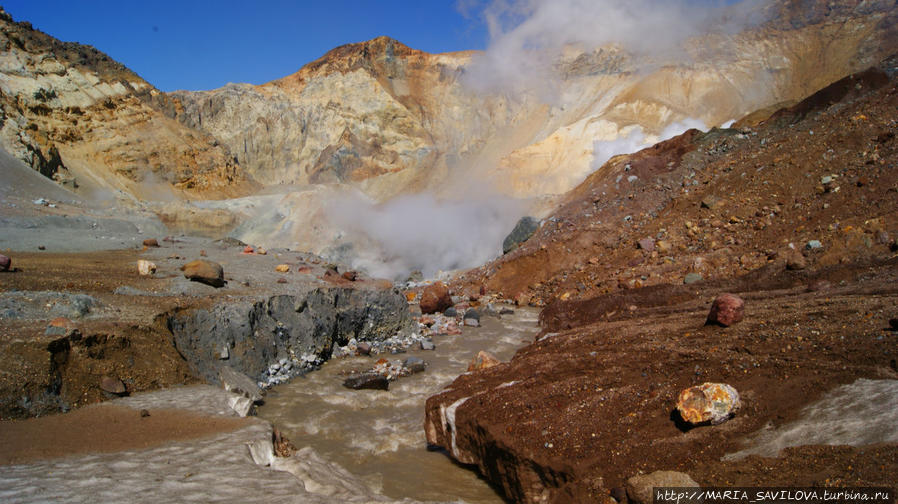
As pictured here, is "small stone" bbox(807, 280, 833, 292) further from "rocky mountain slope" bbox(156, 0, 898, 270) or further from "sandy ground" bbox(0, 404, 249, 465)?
"rocky mountain slope" bbox(156, 0, 898, 270)

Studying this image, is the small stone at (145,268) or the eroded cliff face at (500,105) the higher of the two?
the eroded cliff face at (500,105)

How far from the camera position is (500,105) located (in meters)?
Answer: 46.7

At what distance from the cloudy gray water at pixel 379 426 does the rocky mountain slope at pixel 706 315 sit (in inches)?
13.3

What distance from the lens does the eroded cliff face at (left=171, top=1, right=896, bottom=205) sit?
1255 inches

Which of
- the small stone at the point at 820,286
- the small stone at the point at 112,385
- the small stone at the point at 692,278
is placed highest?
the small stone at the point at 692,278

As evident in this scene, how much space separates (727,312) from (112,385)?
6.22 meters

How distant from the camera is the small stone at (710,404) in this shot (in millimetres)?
3564

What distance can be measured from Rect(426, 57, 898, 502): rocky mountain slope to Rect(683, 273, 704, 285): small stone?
3 centimetres

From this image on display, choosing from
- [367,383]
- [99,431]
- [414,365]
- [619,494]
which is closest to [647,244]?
[414,365]

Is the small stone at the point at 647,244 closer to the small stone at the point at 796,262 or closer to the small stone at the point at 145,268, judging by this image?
the small stone at the point at 796,262

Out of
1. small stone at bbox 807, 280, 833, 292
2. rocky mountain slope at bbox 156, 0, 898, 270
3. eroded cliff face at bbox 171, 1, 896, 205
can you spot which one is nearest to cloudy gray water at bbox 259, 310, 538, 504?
small stone at bbox 807, 280, 833, 292

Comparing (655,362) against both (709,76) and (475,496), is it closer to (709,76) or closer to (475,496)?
(475,496)

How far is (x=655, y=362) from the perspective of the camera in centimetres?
484

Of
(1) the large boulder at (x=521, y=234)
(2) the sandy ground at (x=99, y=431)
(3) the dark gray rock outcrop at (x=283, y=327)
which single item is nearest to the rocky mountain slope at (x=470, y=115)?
(1) the large boulder at (x=521, y=234)
